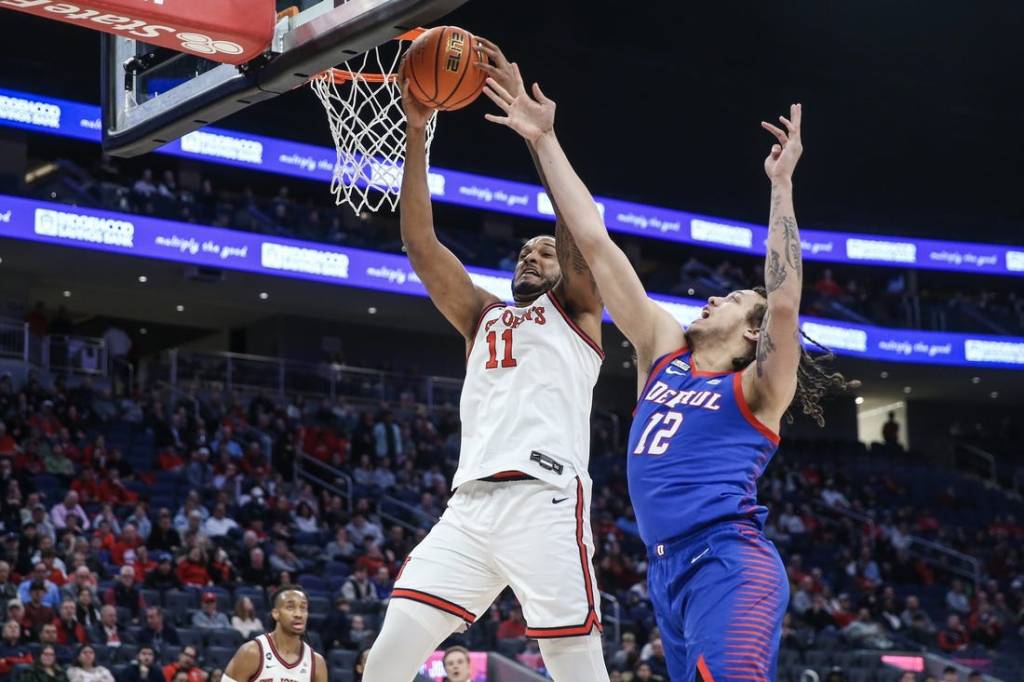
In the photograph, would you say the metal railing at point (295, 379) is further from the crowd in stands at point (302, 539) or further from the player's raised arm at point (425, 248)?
the player's raised arm at point (425, 248)

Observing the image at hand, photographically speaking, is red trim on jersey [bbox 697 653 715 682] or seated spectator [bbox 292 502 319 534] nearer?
red trim on jersey [bbox 697 653 715 682]

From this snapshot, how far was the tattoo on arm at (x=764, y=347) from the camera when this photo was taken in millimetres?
4082

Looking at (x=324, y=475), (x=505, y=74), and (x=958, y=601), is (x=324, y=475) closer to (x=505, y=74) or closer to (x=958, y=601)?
(x=958, y=601)

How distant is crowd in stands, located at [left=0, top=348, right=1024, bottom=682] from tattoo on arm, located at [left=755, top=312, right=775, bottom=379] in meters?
7.87

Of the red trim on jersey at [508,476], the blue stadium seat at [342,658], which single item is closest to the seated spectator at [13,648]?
the blue stadium seat at [342,658]

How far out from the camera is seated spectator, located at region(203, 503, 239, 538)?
52.0ft

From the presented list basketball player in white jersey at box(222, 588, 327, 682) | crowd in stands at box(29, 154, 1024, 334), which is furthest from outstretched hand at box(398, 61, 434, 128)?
crowd in stands at box(29, 154, 1024, 334)

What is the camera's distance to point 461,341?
29625mm

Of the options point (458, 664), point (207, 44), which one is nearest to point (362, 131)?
point (207, 44)

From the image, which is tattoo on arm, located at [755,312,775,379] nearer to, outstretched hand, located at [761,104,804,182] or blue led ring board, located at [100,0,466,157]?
outstretched hand, located at [761,104,804,182]

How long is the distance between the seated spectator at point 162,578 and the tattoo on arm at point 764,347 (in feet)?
36.0

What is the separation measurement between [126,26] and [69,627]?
7985 mm

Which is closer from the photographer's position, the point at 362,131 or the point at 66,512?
the point at 362,131

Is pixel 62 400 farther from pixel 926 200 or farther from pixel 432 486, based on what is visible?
pixel 926 200
